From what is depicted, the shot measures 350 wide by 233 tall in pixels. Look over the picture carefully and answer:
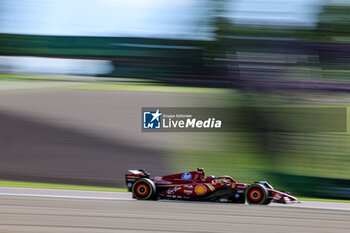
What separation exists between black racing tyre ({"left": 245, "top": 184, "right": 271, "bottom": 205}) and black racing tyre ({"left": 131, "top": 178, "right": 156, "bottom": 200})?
4.45 feet

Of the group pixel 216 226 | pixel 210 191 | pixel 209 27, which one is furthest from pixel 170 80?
pixel 216 226

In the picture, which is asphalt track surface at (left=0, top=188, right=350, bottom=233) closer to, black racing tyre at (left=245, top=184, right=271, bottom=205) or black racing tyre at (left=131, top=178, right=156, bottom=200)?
black racing tyre at (left=245, top=184, right=271, bottom=205)

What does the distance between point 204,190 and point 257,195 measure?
2.48 feet

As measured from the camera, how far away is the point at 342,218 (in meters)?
4.63

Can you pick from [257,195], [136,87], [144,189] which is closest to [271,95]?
[257,195]

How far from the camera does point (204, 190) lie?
19.1 ft

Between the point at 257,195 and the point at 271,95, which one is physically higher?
the point at 271,95

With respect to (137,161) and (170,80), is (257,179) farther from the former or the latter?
(170,80)

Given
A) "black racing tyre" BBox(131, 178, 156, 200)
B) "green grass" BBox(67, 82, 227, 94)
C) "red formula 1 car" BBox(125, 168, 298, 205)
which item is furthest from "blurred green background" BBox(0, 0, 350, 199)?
"black racing tyre" BBox(131, 178, 156, 200)

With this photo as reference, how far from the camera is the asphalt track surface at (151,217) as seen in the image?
3.47 m

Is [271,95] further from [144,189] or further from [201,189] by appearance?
[144,189]

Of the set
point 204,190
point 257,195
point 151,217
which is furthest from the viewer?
point 204,190

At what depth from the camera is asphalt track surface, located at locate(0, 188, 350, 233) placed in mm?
3471

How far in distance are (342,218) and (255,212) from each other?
0.98 m
